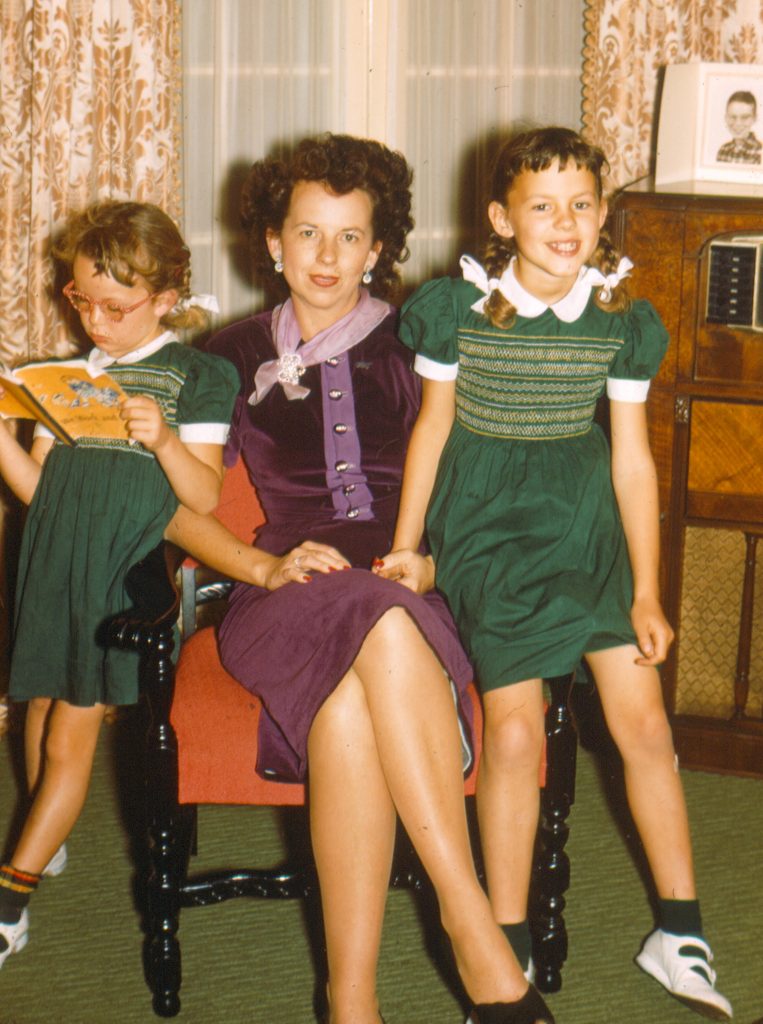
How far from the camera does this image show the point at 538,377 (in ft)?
7.32

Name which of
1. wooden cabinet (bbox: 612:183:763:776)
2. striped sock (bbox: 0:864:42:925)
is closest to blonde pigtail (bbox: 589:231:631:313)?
wooden cabinet (bbox: 612:183:763:776)

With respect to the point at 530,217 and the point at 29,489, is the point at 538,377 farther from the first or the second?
the point at 29,489

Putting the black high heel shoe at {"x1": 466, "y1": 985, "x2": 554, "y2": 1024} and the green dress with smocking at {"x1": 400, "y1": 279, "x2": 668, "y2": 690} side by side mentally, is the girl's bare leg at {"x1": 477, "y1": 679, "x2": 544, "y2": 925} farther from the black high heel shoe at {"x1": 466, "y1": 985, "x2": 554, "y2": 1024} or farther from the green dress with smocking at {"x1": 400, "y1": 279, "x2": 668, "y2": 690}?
the black high heel shoe at {"x1": 466, "y1": 985, "x2": 554, "y2": 1024}

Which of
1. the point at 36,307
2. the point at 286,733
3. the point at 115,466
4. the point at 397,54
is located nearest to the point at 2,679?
the point at 36,307

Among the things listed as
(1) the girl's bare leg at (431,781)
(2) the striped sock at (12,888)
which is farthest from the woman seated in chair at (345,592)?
(2) the striped sock at (12,888)

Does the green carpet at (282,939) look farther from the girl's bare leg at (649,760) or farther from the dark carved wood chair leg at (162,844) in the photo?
the girl's bare leg at (649,760)

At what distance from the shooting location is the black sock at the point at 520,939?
2086 mm

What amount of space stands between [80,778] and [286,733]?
51 cm

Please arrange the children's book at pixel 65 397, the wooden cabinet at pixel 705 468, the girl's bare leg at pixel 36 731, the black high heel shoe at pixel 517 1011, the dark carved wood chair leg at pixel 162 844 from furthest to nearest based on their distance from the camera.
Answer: the wooden cabinet at pixel 705 468
the girl's bare leg at pixel 36 731
the children's book at pixel 65 397
the dark carved wood chair leg at pixel 162 844
the black high heel shoe at pixel 517 1011

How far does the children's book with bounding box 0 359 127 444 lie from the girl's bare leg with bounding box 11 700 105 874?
49 cm

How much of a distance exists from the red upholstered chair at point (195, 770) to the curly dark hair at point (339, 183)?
0.65 metres

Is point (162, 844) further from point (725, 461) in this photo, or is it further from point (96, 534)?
point (725, 461)

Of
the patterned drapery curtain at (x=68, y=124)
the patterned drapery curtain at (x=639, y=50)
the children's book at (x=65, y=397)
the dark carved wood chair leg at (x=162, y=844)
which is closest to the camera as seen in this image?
the dark carved wood chair leg at (x=162, y=844)

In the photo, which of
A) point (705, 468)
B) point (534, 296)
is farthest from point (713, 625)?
point (534, 296)
